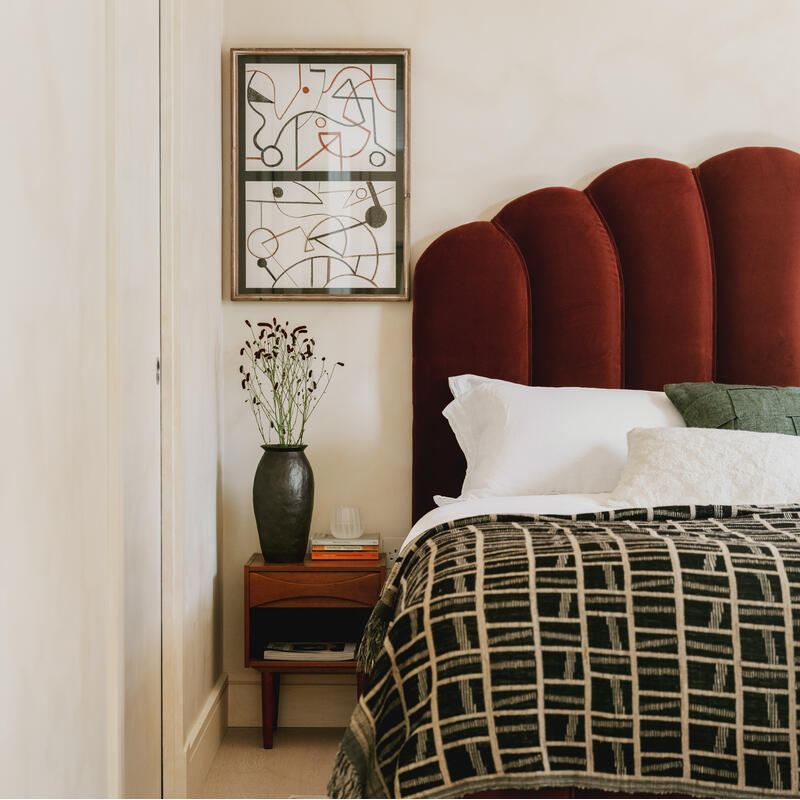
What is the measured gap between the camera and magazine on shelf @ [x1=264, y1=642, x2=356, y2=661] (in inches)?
95.4

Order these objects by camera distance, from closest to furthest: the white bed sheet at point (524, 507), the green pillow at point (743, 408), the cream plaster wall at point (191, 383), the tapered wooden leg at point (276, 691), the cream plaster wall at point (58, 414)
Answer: the cream plaster wall at point (58, 414) → the white bed sheet at point (524, 507) → the cream plaster wall at point (191, 383) → the green pillow at point (743, 408) → the tapered wooden leg at point (276, 691)

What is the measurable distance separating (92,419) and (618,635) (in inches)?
37.3

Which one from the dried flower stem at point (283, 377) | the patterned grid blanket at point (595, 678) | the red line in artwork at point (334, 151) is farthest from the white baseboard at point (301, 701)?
the red line in artwork at point (334, 151)

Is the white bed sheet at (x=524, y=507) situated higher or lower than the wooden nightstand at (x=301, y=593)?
higher

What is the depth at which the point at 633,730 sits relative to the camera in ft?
4.06

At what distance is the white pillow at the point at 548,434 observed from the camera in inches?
88.8

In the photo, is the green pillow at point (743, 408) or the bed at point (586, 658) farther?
the green pillow at point (743, 408)

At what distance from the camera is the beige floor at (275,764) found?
2184 millimetres

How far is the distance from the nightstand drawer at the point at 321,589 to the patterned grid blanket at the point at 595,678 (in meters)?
0.98

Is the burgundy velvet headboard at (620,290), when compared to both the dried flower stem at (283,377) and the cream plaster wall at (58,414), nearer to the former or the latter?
the dried flower stem at (283,377)

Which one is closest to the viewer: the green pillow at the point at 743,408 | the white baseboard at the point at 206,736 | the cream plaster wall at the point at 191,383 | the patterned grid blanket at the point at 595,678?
the patterned grid blanket at the point at 595,678

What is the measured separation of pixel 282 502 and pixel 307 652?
0.46 metres

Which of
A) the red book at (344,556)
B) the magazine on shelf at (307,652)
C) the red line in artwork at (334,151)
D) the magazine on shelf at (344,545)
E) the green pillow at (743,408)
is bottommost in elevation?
the magazine on shelf at (307,652)

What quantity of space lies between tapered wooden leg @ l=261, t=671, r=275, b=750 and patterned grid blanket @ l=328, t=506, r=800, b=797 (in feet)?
3.73
